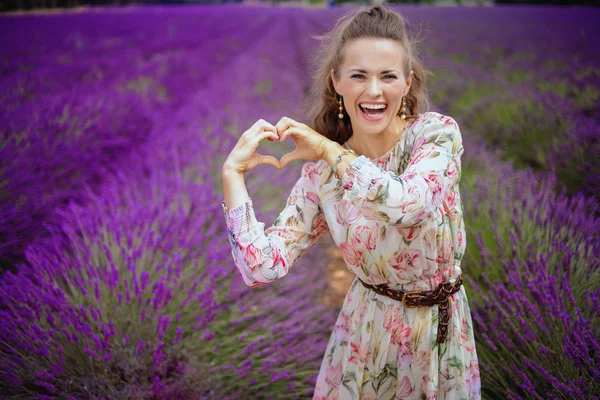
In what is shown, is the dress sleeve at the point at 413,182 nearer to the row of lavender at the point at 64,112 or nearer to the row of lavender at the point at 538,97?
the row of lavender at the point at 64,112

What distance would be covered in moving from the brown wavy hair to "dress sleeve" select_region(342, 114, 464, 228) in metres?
0.22

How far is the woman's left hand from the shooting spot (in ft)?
3.79

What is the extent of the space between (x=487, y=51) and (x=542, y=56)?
1.74 metres

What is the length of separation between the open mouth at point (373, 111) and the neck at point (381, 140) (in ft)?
0.25

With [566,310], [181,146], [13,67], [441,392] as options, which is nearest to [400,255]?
[441,392]

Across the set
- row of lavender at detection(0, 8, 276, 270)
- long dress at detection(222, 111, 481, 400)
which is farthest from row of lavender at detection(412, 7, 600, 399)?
row of lavender at detection(0, 8, 276, 270)

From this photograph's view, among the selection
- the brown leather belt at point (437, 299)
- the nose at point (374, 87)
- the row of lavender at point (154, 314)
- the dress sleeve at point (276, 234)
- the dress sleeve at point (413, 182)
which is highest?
the nose at point (374, 87)

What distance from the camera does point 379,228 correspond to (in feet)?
3.83

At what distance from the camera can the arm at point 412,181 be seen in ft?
3.10

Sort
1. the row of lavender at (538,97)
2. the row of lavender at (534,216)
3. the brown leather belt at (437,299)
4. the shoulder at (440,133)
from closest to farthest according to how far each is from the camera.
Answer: the shoulder at (440,133) < the brown leather belt at (437,299) < the row of lavender at (534,216) < the row of lavender at (538,97)

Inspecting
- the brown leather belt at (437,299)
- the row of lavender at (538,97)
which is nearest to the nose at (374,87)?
the brown leather belt at (437,299)

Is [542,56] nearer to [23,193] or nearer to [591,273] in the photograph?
[591,273]

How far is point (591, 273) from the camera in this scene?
1.77m

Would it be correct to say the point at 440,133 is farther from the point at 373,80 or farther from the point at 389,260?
the point at 389,260
